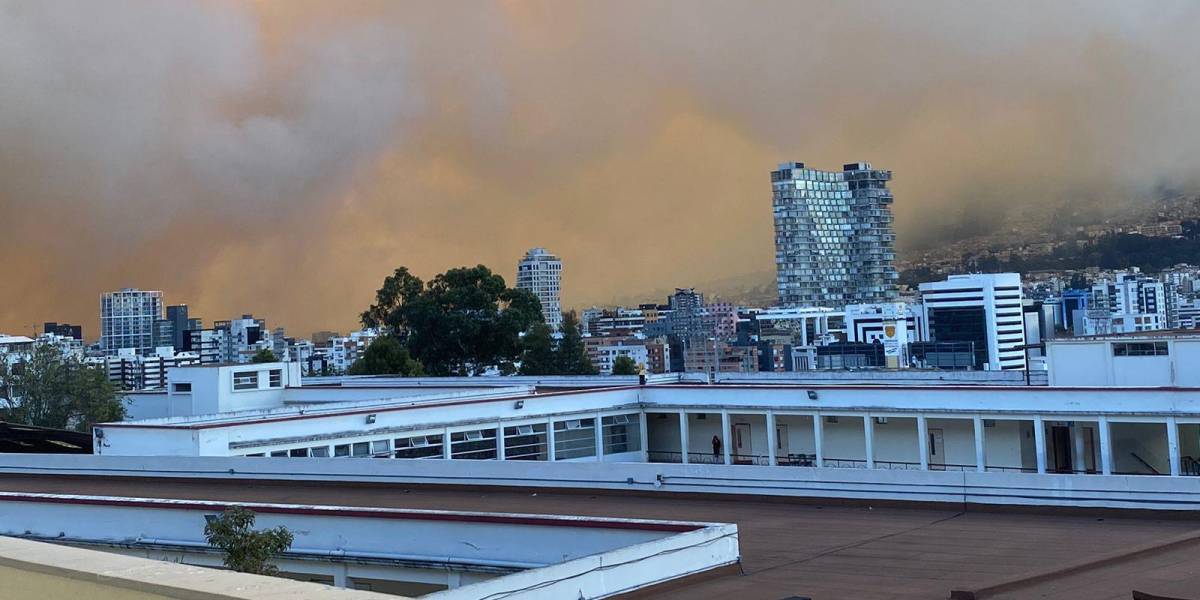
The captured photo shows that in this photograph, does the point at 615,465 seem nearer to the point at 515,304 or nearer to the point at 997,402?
the point at 997,402

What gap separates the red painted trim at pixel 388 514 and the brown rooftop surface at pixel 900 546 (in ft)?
3.96

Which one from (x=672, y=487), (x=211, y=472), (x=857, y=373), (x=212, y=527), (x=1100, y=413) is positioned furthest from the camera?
(x=857, y=373)

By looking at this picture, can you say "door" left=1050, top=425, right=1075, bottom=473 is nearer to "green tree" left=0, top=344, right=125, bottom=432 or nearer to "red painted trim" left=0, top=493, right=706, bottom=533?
"red painted trim" left=0, top=493, right=706, bottom=533

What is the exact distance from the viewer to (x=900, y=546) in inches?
555

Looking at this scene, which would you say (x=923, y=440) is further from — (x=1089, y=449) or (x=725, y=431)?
(x=725, y=431)

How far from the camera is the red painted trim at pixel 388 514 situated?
46.3ft

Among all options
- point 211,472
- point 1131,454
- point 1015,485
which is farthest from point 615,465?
point 1131,454

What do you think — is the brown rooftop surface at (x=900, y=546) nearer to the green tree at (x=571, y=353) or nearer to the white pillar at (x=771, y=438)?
the white pillar at (x=771, y=438)

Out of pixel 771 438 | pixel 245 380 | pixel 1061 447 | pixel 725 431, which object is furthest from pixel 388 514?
pixel 245 380

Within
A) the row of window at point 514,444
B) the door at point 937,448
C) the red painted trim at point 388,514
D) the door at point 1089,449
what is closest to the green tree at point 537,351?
the row of window at point 514,444

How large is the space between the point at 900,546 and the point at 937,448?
867 inches

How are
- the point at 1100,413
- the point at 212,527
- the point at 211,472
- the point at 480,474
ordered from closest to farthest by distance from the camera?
1. the point at 212,527
2. the point at 480,474
3. the point at 211,472
4. the point at 1100,413

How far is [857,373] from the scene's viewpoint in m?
51.7

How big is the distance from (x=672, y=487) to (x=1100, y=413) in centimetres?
1660
